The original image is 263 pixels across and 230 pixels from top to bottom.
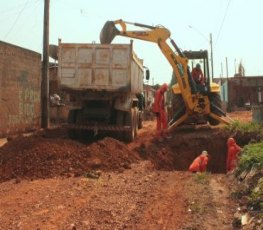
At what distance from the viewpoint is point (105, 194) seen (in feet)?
28.1

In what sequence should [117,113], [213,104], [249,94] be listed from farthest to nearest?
[249,94], [213,104], [117,113]

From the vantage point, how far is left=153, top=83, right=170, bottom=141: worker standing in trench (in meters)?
16.9

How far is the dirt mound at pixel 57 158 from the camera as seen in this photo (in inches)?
439

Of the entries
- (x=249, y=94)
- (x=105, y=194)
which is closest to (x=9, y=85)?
(x=105, y=194)

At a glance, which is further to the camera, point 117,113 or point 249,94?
point 249,94

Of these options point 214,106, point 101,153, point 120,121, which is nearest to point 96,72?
point 120,121

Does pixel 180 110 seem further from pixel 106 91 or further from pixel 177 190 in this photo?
pixel 177 190

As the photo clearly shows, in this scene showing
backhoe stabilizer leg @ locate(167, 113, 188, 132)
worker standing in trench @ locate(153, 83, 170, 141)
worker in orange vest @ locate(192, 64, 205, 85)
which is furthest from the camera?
worker in orange vest @ locate(192, 64, 205, 85)

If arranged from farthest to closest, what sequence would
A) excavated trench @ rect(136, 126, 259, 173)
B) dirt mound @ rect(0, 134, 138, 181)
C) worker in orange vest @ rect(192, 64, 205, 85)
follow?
worker in orange vest @ rect(192, 64, 205, 85) < excavated trench @ rect(136, 126, 259, 173) < dirt mound @ rect(0, 134, 138, 181)

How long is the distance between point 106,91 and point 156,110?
80.9 inches

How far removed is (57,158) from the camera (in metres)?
12.0

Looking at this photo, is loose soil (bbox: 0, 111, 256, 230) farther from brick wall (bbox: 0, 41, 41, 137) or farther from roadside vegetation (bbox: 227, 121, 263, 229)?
brick wall (bbox: 0, 41, 41, 137)

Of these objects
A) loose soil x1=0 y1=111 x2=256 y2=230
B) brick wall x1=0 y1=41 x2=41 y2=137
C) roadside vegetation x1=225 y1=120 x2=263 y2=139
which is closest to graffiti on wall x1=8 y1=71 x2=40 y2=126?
brick wall x1=0 y1=41 x2=41 y2=137

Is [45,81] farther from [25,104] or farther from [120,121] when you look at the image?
[120,121]
